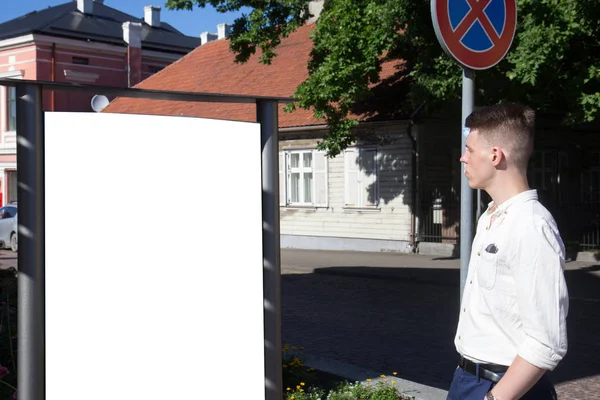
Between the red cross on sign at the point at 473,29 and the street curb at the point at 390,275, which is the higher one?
the red cross on sign at the point at 473,29

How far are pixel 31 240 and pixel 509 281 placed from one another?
5.12 ft

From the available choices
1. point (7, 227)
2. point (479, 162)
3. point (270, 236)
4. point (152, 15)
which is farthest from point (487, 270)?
point (152, 15)

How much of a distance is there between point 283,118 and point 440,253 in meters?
7.06

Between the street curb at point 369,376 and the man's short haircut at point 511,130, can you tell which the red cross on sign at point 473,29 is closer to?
the street curb at point 369,376

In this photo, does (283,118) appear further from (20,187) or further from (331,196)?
(20,187)

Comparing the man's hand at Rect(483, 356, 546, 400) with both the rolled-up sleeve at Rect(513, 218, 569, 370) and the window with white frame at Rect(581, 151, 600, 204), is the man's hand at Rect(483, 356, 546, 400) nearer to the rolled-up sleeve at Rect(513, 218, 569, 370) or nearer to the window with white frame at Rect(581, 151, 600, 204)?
the rolled-up sleeve at Rect(513, 218, 569, 370)

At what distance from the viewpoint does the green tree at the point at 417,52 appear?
13031mm

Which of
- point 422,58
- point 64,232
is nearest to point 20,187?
point 64,232

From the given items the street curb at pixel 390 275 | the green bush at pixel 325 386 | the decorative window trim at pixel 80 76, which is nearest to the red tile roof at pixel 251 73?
the decorative window trim at pixel 80 76

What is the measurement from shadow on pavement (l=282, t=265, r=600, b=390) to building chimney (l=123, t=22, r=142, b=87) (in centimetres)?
2697

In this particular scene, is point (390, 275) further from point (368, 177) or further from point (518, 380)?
point (518, 380)

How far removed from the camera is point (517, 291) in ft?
8.89

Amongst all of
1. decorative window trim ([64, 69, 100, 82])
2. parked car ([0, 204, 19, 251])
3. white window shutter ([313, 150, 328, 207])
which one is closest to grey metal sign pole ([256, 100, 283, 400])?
white window shutter ([313, 150, 328, 207])

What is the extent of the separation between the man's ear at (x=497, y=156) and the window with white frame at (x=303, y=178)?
21292 millimetres
